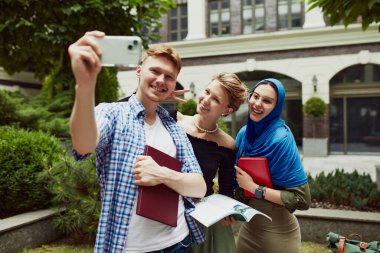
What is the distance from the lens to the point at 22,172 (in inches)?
180

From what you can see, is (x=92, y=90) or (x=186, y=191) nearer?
A: (x=92, y=90)

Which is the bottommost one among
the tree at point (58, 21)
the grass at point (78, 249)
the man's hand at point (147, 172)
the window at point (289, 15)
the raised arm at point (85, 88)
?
the grass at point (78, 249)

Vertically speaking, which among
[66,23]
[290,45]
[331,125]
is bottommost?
[331,125]

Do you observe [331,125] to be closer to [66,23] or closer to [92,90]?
[66,23]

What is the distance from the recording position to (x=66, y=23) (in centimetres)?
752

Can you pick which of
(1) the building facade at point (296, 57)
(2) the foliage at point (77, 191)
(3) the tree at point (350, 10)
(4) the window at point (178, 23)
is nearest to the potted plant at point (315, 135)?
(1) the building facade at point (296, 57)

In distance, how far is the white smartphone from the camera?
126 centimetres

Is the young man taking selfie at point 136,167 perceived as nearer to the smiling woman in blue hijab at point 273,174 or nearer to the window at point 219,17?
the smiling woman in blue hijab at point 273,174

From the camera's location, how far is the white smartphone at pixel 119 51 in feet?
4.13

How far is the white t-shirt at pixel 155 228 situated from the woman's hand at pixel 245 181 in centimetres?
59

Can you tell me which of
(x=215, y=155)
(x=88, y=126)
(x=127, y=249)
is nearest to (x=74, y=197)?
(x=215, y=155)

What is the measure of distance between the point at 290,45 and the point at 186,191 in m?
17.0

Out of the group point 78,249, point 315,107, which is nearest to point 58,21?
point 78,249

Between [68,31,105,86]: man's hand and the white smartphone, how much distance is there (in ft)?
0.11
